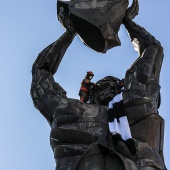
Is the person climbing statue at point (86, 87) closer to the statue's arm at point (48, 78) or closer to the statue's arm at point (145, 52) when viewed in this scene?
the statue's arm at point (48, 78)

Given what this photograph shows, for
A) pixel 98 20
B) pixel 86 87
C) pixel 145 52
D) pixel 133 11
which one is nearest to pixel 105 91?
pixel 86 87

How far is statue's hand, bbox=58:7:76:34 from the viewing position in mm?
12211

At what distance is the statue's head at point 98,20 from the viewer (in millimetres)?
11820

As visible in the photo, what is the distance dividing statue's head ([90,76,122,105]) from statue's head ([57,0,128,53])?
2.39ft

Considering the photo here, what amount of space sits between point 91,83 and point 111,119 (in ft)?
4.92

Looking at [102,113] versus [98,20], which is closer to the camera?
[102,113]

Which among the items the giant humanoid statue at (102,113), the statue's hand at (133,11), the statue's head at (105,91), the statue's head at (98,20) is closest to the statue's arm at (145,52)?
the giant humanoid statue at (102,113)

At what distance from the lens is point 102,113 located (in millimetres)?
10695

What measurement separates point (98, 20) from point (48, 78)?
143 cm

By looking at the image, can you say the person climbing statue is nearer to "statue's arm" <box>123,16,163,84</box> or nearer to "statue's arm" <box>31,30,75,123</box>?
"statue's arm" <box>31,30,75,123</box>

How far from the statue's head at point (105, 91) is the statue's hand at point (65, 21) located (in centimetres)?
120

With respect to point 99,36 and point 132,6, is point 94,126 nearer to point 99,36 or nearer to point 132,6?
point 99,36

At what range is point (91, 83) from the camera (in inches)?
465

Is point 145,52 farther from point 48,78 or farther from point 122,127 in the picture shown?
point 122,127
